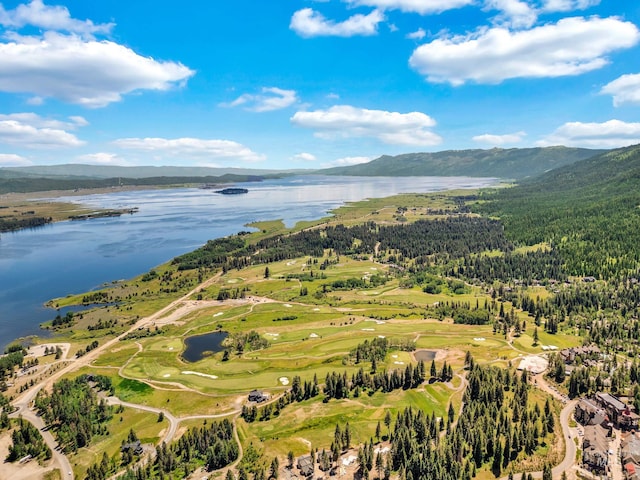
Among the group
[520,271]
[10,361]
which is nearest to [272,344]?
[10,361]

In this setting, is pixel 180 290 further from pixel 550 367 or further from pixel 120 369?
pixel 550 367

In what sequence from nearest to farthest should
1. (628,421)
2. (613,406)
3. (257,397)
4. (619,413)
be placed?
(628,421) < (619,413) < (613,406) < (257,397)

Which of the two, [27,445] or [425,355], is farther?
[425,355]

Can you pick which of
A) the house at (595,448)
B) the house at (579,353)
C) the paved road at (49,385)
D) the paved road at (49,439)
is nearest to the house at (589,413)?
the house at (595,448)

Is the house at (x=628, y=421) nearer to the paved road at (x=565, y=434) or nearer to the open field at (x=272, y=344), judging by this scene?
the paved road at (x=565, y=434)

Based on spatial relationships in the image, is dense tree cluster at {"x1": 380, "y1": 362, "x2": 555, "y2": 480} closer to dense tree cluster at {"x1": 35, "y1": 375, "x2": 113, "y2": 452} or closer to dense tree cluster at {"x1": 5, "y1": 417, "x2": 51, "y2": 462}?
dense tree cluster at {"x1": 35, "y1": 375, "x2": 113, "y2": 452}

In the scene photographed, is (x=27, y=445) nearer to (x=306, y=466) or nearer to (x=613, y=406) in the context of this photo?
(x=306, y=466)

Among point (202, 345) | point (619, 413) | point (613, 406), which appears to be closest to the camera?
point (619, 413)
